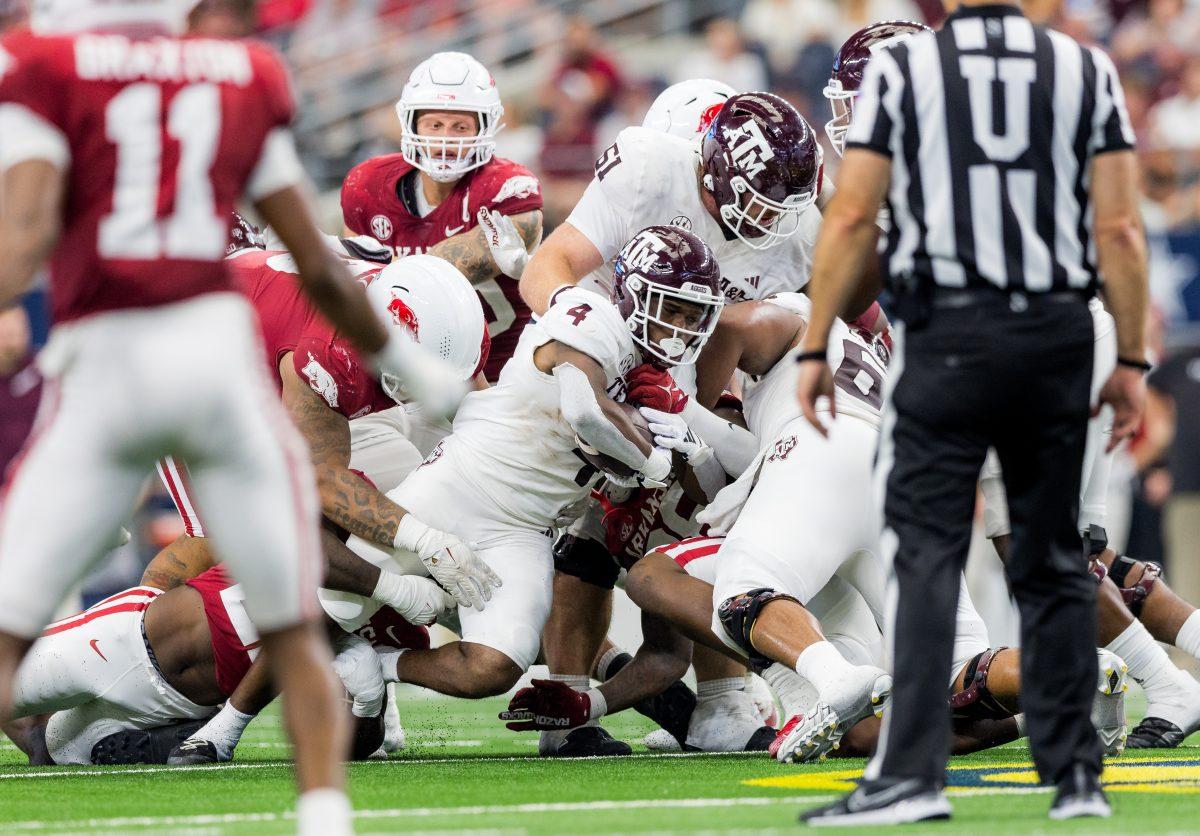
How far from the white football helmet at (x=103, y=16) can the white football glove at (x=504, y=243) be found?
322cm

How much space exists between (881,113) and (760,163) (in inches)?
76.6

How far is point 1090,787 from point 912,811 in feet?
1.29

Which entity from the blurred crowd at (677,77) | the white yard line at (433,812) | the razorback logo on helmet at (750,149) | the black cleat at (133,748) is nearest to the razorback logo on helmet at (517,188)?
the razorback logo on helmet at (750,149)

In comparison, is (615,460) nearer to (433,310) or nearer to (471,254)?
(433,310)

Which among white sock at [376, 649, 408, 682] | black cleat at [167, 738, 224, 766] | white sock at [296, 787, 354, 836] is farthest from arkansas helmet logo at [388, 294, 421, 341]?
white sock at [296, 787, 354, 836]

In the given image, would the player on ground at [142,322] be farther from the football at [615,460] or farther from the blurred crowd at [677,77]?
the blurred crowd at [677,77]

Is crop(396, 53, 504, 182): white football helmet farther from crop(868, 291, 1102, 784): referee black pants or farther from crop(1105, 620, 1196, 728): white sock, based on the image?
crop(868, 291, 1102, 784): referee black pants

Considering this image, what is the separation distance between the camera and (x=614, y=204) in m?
5.75

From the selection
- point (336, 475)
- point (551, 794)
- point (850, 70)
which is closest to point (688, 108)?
point (850, 70)

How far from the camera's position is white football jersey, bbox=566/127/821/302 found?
18.8 ft

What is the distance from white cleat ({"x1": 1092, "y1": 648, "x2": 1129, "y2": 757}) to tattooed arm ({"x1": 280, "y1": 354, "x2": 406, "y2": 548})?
79.1 inches

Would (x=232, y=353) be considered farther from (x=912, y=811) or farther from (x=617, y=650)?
(x=617, y=650)

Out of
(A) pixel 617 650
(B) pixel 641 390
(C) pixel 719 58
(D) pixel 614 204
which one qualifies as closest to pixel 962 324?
(B) pixel 641 390

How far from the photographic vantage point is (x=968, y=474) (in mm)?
3504
